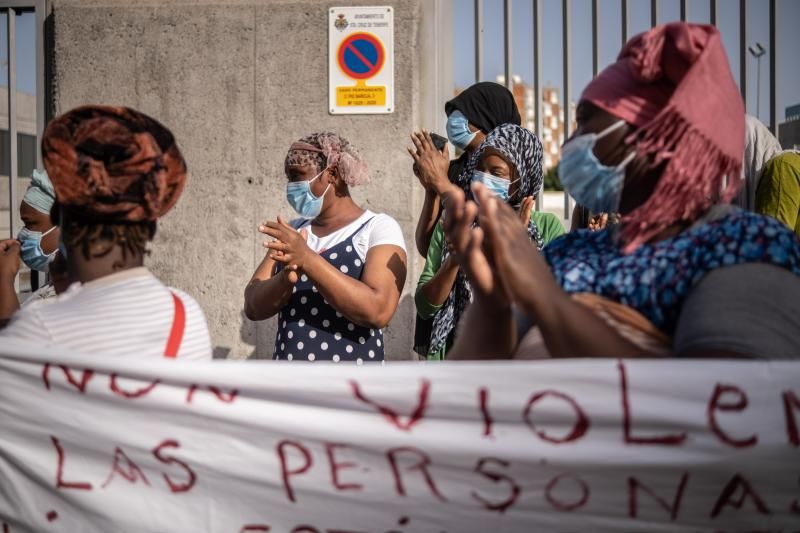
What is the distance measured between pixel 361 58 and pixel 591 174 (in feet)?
10.9

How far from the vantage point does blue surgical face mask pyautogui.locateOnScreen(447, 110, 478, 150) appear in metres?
4.45

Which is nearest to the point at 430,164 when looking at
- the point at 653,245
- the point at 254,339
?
the point at 254,339

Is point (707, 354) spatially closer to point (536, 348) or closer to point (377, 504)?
point (536, 348)

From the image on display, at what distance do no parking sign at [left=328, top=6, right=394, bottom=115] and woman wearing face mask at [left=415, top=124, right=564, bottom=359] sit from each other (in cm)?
147

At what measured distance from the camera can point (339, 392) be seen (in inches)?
70.9

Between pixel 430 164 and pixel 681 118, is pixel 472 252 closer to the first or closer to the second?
pixel 681 118

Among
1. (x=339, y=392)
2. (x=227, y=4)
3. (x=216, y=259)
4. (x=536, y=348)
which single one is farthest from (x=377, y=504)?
(x=227, y=4)

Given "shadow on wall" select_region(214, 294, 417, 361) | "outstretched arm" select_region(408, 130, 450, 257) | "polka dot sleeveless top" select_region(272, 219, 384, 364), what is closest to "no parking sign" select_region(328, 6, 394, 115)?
"outstretched arm" select_region(408, 130, 450, 257)

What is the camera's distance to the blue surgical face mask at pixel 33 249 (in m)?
4.02

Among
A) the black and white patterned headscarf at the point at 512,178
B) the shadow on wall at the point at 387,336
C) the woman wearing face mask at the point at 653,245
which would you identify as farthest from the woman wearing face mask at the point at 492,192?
the woman wearing face mask at the point at 653,245

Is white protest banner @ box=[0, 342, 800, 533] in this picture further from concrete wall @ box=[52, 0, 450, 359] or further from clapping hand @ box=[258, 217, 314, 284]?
concrete wall @ box=[52, 0, 450, 359]

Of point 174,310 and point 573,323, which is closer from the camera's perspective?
point 573,323

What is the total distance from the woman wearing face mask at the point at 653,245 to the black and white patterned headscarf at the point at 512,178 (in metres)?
1.54

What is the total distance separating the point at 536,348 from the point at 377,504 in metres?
0.51
